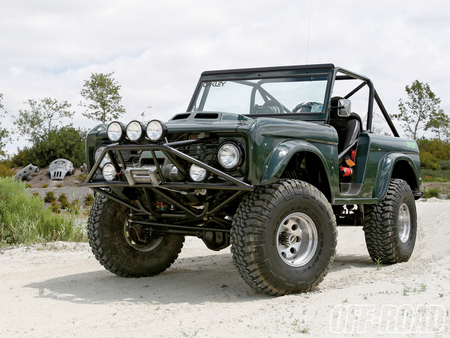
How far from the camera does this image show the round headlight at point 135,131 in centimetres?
434

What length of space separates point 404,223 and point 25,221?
5912 millimetres

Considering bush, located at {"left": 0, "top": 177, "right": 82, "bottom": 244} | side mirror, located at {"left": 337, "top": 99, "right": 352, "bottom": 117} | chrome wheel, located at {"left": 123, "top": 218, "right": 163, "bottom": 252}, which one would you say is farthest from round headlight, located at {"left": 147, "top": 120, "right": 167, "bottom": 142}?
bush, located at {"left": 0, "top": 177, "right": 82, "bottom": 244}

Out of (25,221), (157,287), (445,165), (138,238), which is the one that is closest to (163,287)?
(157,287)

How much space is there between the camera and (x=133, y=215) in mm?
5484

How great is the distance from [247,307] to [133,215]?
1.87 metres

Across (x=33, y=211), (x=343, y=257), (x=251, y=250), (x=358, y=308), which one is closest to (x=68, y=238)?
(x=33, y=211)

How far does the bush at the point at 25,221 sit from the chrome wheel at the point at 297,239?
500cm

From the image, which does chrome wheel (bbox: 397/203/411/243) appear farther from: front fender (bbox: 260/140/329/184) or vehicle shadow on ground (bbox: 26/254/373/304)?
front fender (bbox: 260/140/329/184)

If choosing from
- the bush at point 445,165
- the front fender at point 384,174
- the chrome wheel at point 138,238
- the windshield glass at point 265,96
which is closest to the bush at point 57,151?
the bush at point 445,165

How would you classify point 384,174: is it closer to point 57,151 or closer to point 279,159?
point 279,159

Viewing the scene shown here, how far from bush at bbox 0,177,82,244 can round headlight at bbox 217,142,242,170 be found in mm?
5033

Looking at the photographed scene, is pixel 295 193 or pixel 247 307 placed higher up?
pixel 295 193

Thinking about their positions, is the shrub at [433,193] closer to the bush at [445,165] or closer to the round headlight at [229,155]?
the bush at [445,165]

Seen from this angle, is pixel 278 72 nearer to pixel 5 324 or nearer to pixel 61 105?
pixel 5 324
